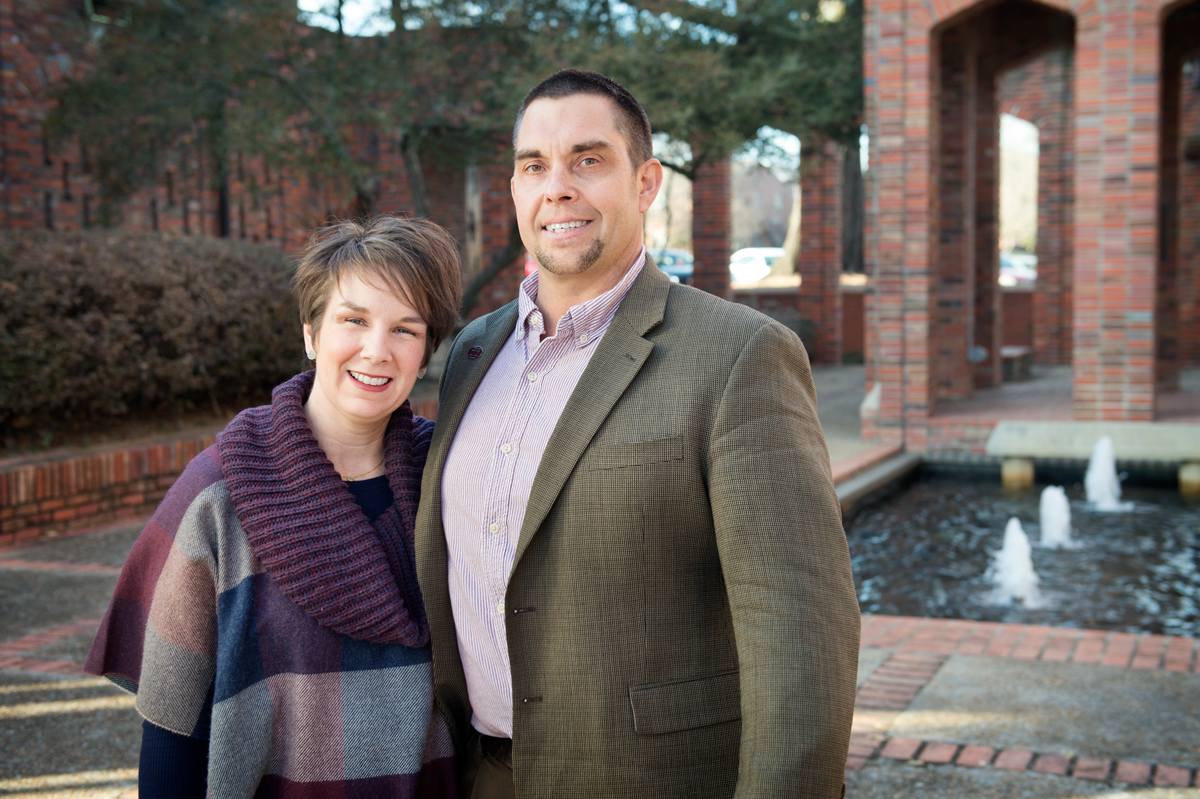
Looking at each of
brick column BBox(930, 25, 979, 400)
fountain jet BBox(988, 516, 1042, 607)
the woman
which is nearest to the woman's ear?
the woman

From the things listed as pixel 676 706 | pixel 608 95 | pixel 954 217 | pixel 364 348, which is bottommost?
pixel 676 706

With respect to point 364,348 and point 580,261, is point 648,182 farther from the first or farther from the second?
point 364,348

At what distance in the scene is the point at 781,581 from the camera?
164 centimetres

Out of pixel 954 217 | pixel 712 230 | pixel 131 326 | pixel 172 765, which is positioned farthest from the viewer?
pixel 712 230

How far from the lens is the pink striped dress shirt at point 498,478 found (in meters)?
1.91

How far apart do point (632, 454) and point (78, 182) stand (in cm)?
1088

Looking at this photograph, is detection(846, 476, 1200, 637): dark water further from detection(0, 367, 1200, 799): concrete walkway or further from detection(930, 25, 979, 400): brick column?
detection(930, 25, 979, 400): brick column

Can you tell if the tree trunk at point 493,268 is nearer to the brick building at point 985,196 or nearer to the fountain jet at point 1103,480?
the brick building at point 985,196

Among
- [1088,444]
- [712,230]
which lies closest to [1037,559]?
[1088,444]

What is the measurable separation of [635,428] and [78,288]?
22.3 ft

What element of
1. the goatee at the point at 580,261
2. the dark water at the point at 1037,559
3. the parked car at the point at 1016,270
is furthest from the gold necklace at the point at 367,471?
the parked car at the point at 1016,270

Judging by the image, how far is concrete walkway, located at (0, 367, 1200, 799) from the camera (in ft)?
11.1

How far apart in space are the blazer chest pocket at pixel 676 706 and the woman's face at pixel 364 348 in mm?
755

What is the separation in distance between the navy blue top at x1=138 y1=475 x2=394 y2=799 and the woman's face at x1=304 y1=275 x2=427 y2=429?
665mm
